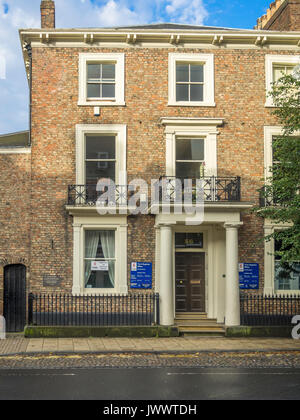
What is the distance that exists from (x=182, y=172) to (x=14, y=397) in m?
11.5

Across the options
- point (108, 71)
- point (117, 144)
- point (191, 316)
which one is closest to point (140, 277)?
point (191, 316)

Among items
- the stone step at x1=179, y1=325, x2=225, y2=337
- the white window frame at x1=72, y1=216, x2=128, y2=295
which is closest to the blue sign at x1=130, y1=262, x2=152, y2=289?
the white window frame at x1=72, y1=216, x2=128, y2=295

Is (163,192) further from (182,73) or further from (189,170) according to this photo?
(182,73)

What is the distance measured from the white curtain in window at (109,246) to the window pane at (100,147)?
267cm

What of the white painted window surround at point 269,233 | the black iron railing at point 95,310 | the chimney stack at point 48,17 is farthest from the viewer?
the chimney stack at point 48,17

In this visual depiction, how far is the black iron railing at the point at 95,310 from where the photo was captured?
18.0 metres

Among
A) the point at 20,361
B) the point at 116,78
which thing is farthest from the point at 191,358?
the point at 116,78

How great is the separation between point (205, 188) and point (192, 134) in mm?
1997

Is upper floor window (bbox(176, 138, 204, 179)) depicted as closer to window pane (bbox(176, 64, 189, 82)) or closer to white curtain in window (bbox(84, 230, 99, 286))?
window pane (bbox(176, 64, 189, 82))

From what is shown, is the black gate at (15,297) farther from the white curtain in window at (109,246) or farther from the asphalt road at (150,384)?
the asphalt road at (150,384)

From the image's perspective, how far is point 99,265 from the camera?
18922 mm

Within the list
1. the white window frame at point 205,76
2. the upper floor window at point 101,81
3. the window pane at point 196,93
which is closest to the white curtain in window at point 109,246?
the upper floor window at point 101,81

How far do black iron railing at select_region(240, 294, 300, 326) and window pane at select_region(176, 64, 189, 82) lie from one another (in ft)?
26.1
